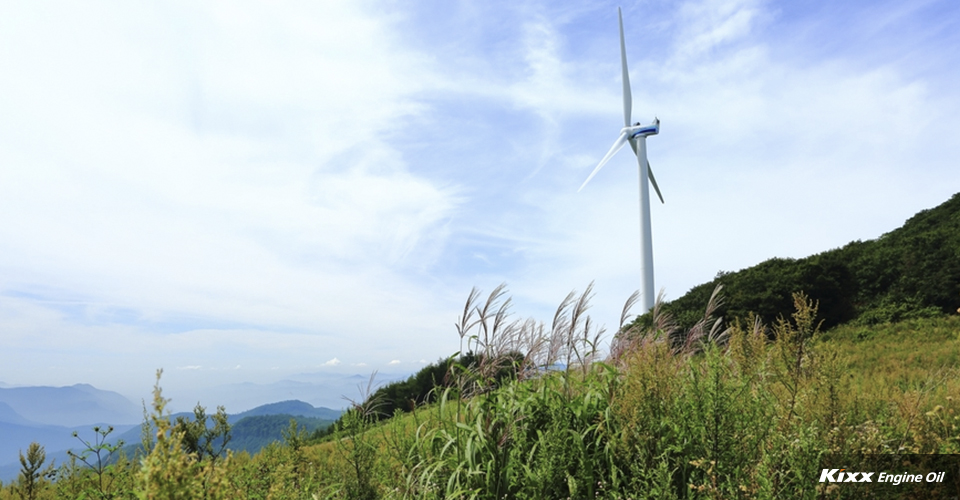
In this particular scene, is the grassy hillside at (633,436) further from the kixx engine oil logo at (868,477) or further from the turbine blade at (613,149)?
the turbine blade at (613,149)

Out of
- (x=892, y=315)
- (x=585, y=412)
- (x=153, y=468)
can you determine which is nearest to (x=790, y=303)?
(x=892, y=315)

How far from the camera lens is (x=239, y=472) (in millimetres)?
6754

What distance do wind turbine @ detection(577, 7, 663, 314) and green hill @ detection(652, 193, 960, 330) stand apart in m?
5.66

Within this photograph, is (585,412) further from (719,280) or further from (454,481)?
(719,280)

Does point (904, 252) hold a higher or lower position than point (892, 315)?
higher

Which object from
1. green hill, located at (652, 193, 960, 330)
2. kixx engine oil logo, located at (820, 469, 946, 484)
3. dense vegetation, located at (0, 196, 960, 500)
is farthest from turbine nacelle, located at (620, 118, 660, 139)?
kixx engine oil logo, located at (820, 469, 946, 484)

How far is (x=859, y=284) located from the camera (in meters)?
15.9

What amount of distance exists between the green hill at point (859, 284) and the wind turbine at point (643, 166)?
18.6 feet

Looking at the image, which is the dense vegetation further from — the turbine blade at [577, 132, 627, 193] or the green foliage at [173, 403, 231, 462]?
the turbine blade at [577, 132, 627, 193]

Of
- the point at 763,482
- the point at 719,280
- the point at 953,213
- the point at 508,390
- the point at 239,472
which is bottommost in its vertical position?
the point at 239,472

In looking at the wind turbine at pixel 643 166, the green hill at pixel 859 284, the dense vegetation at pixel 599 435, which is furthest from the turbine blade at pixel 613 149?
the dense vegetation at pixel 599 435

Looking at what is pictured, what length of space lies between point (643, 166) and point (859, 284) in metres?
10.0

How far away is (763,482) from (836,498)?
1.02m

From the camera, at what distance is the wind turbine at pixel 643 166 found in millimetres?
22797
